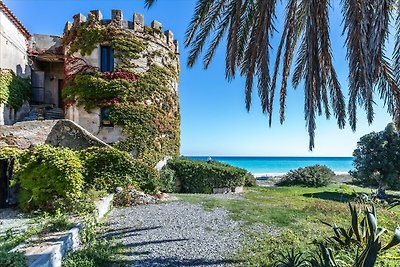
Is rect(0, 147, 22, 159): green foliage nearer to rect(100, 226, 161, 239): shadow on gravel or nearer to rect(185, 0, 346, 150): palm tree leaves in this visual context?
rect(100, 226, 161, 239): shadow on gravel

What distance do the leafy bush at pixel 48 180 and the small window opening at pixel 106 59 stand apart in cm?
834

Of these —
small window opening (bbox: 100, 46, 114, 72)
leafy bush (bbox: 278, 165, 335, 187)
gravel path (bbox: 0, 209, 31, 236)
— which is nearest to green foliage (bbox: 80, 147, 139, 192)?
gravel path (bbox: 0, 209, 31, 236)

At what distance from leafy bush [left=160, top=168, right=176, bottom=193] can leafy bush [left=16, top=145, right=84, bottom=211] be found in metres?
6.58

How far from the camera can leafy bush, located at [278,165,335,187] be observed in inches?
1033

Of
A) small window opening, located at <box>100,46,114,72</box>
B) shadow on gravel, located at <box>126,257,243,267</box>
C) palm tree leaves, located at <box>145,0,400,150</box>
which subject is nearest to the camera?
palm tree leaves, located at <box>145,0,400,150</box>

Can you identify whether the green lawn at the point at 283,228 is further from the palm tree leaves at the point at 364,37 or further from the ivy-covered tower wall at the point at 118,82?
the ivy-covered tower wall at the point at 118,82

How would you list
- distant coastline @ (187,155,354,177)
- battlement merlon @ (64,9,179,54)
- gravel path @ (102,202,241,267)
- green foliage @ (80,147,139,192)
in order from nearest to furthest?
1. gravel path @ (102,202,241,267)
2. green foliage @ (80,147,139,192)
3. battlement merlon @ (64,9,179,54)
4. distant coastline @ (187,155,354,177)

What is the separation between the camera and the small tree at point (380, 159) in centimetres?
2066

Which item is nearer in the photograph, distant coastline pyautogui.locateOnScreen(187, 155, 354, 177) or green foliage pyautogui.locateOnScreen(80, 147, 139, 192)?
green foliage pyautogui.locateOnScreen(80, 147, 139, 192)

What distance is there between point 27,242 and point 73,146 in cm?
831

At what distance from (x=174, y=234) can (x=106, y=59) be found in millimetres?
12775

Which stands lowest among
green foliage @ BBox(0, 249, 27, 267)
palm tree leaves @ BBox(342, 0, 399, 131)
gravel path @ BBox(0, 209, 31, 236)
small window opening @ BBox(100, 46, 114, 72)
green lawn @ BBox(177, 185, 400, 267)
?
green lawn @ BBox(177, 185, 400, 267)

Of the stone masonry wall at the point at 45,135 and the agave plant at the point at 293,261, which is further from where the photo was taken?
the stone masonry wall at the point at 45,135

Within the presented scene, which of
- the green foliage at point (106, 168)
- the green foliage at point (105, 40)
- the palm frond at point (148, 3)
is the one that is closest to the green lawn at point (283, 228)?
the green foliage at point (106, 168)
